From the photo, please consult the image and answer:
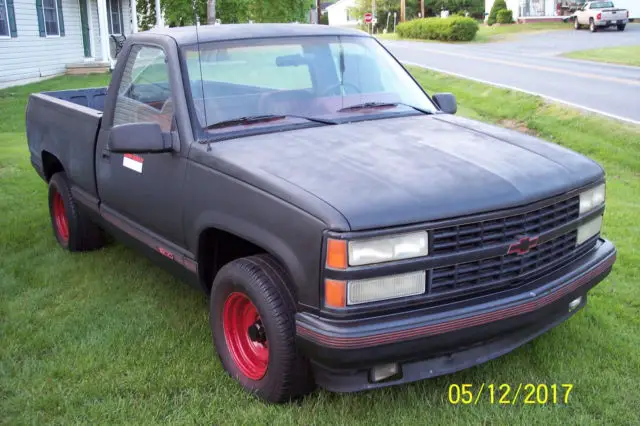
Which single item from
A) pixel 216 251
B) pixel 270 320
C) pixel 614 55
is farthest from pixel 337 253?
pixel 614 55

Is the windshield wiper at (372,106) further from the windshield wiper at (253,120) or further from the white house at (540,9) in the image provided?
the white house at (540,9)

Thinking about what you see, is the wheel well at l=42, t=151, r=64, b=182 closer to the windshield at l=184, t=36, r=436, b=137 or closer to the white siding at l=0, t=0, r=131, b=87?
the windshield at l=184, t=36, r=436, b=137

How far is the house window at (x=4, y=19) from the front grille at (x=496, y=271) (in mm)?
17897

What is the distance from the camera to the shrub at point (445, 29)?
125ft

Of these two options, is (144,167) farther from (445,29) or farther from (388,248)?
(445,29)

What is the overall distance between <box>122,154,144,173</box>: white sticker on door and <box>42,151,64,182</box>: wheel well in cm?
172

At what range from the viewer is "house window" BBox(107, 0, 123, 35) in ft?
82.6

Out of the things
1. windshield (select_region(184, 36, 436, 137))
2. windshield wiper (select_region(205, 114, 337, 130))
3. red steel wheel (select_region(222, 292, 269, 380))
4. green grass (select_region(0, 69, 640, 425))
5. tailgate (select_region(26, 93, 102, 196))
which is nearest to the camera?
green grass (select_region(0, 69, 640, 425))

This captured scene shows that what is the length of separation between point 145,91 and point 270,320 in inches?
81.1

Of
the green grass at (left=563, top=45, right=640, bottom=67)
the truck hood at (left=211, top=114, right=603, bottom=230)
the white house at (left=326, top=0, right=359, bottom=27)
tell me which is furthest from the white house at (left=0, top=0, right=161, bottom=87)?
the white house at (left=326, top=0, right=359, bottom=27)

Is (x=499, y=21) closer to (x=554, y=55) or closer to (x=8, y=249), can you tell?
(x=554, y=55)

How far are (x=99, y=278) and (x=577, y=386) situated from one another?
3.35m

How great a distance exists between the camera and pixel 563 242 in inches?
133

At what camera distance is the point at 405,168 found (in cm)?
321
